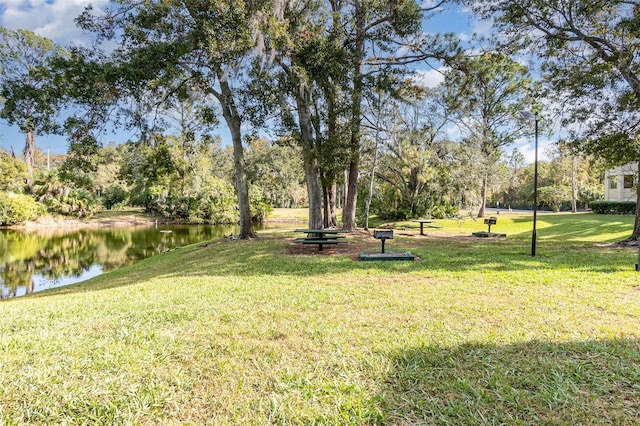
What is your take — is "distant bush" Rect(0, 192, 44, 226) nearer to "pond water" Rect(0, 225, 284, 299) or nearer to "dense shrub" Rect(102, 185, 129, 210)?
"pond water" Rect(0, 225, 284, 299)

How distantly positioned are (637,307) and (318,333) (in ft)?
14.1

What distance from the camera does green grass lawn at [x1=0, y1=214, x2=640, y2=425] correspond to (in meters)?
2.41

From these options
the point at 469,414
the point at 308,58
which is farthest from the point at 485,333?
the point at 308,58

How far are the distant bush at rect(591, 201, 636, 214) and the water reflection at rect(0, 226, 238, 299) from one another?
100 ft

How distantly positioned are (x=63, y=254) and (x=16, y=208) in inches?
588

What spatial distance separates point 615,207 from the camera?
25453 mm

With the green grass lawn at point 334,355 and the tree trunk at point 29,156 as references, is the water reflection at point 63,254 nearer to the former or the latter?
the tree trunk at point 29,156

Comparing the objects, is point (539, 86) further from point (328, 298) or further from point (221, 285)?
point (221, 285)

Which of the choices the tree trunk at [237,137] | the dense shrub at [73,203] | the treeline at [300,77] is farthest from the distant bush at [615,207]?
the dense shrub at [73,203]

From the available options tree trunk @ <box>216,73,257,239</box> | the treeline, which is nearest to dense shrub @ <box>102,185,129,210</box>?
the treeline

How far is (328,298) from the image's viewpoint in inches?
202

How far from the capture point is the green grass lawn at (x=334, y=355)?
2.41m

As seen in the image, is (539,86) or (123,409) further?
(539,86)

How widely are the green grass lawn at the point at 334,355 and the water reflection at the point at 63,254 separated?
8955mm
